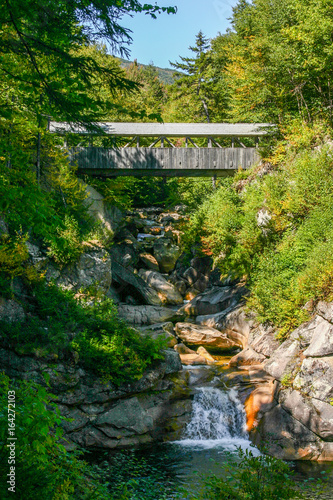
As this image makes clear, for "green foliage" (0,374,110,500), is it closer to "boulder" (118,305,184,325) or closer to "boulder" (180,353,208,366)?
"boulder" (180,353,208,366)

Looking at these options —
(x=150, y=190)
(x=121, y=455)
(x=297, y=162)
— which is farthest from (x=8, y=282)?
(x=150, y=190)

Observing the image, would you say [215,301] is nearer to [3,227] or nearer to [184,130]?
[184,130]

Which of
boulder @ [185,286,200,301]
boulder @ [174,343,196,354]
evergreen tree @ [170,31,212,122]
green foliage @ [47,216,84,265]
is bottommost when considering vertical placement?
boulder @ [174,343,196,354]

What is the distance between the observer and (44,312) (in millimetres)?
9328

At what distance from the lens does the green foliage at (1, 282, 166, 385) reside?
8312 mm

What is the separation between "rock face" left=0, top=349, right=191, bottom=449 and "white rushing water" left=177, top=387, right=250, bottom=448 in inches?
10.8

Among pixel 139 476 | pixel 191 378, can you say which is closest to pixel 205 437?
pixel 191 378

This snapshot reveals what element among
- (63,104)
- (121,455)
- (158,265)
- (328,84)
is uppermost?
(328,84)

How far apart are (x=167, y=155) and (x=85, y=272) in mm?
8168

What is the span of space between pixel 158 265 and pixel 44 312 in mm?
11305

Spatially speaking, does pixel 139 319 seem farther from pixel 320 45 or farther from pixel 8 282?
pixel 320 45

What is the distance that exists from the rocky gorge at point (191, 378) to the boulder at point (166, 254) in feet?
16.9

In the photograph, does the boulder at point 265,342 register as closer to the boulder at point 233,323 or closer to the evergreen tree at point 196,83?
the boulder at point 233,323

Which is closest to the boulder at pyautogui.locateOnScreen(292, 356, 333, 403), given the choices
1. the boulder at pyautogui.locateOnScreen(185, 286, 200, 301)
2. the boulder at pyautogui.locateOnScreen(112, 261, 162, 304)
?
the boulder at pyautogui.locateOnScreen(112, 261, 162, 304)
